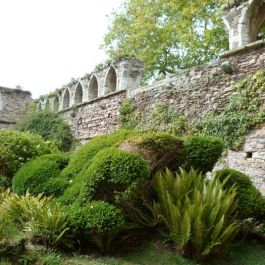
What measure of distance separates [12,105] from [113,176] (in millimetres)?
16426

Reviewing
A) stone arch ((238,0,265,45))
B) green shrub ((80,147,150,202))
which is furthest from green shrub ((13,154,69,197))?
stone arch ((238,0,265,45))

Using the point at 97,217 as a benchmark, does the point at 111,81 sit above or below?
above

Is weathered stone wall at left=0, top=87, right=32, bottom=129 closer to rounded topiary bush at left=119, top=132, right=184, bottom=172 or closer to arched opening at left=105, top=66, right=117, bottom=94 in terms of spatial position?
arched opening at left=105, top=66, right=117, bottom=94

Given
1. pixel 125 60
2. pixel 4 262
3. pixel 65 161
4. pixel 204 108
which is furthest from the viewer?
pixel 125 60

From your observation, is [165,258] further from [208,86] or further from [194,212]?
[208,86]

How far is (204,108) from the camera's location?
9.65m

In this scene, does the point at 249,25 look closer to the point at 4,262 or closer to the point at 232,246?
the point at 232,246

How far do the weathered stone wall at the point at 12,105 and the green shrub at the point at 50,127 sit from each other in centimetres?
329

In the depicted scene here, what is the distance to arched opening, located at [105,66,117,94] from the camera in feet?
46.2

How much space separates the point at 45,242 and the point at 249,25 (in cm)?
726

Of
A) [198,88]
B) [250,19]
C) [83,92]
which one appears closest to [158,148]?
[198,88]

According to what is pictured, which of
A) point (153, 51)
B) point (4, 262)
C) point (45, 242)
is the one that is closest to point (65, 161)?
point (45, 242)

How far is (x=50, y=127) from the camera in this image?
15.8m

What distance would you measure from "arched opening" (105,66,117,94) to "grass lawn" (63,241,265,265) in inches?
347
